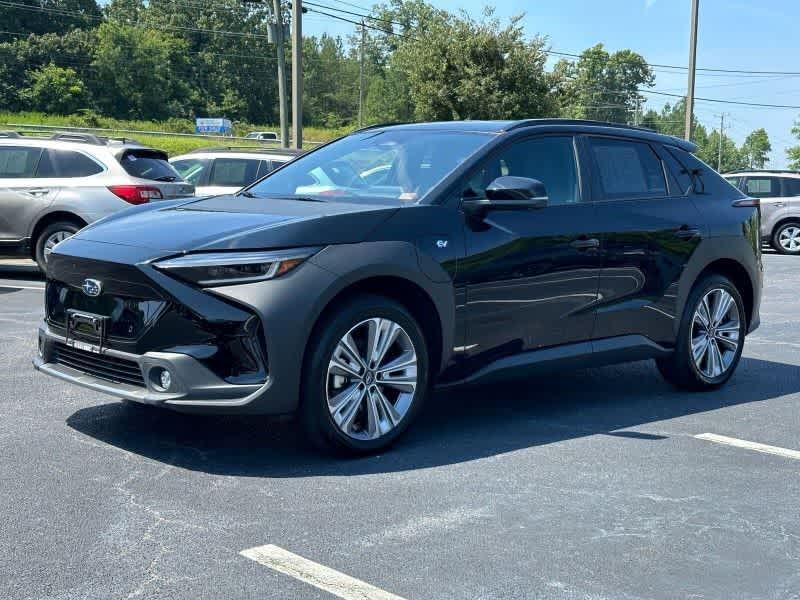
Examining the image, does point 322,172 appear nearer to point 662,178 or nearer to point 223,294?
point 223,294

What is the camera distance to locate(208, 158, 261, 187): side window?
15758 mm

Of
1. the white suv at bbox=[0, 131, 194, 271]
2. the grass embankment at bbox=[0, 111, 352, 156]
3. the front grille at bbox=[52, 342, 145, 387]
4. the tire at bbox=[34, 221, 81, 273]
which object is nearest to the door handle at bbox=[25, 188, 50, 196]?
the white suv at bbox=[0, 131, 194, 271]

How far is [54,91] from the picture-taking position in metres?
96.5

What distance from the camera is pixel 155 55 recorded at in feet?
355

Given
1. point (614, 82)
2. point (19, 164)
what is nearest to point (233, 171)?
point (19, 164)

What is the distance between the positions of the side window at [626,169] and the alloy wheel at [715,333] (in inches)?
33.6

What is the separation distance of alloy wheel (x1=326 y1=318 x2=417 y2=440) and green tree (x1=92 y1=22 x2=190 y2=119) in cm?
10480

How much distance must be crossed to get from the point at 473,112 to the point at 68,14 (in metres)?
87.1

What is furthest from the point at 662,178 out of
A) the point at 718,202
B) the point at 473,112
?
the point at 473,112

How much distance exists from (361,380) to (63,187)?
897 centimetres

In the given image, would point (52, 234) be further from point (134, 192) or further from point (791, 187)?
point (791, 187)

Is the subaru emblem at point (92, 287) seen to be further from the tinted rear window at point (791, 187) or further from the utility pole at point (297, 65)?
the tinted rear window at point (791, 187)

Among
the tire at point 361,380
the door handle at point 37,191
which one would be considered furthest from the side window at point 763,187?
the tire at point 361,380

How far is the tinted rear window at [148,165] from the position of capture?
13.0 m
